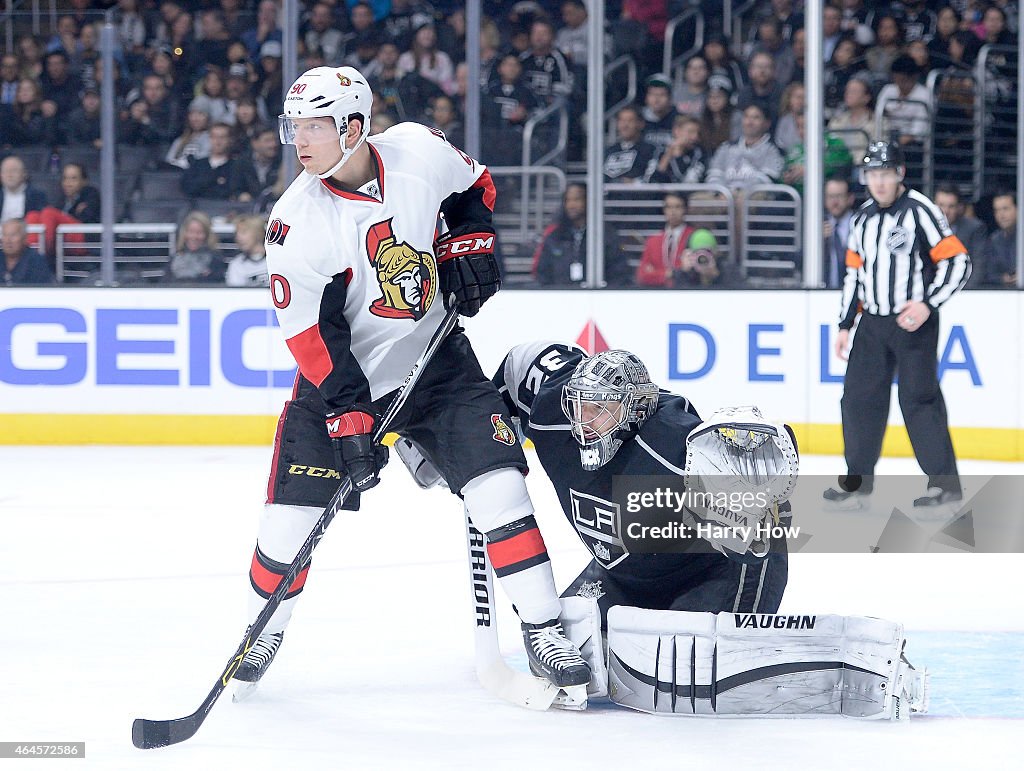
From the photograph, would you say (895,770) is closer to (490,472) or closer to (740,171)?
(490,472)

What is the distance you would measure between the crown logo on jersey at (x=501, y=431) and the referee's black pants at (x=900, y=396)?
243cm

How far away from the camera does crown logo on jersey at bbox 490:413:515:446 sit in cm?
268

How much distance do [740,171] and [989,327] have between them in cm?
150

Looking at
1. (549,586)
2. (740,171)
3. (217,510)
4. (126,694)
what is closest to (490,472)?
(549,586)

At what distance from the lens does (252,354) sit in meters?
6.58

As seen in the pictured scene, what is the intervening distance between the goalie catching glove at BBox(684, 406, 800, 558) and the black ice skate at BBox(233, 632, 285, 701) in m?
0.83

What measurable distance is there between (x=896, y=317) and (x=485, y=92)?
305cm

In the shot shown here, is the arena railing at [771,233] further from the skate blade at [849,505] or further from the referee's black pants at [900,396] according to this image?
the skate blade at [849,505]

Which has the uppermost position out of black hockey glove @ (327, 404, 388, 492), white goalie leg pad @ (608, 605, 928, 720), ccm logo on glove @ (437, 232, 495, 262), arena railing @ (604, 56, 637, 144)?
arena railing @ (604, 56, 637, 144)

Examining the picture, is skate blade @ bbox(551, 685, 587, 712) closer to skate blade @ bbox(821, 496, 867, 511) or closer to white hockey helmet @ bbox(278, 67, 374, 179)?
white hockey helmet @ bbox(278, 67, 374, 179)

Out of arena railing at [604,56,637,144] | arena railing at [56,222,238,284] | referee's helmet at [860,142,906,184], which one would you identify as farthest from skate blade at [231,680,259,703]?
arena railing at [604,56,637,144]

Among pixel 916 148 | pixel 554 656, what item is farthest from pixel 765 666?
pixel 916 148

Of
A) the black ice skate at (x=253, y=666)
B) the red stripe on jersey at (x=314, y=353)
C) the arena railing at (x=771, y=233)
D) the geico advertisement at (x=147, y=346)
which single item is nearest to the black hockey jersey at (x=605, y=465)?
the red stripe on jersey at (x=314, y=353)

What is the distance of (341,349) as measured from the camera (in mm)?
2654
